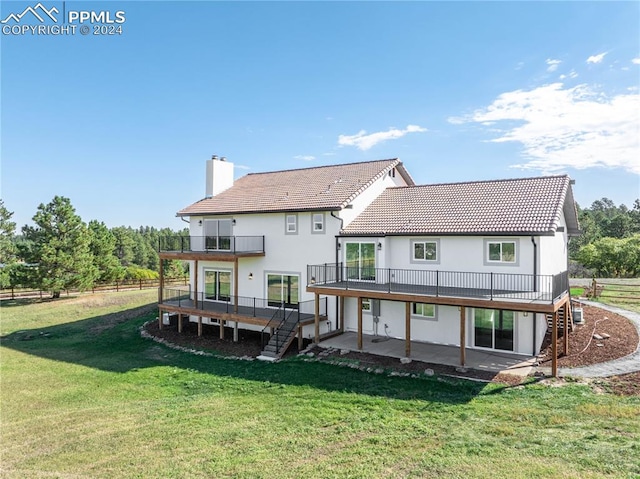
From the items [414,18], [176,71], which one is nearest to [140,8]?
[176,71]

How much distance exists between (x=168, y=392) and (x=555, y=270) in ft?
51.3

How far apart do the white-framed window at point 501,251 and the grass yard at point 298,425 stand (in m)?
4.80

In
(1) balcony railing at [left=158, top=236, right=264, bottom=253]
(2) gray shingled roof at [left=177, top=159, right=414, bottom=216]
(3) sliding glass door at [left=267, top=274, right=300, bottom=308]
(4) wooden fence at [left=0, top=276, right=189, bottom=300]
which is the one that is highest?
(2) gray shingled roof at [left=177, top=159, right=414, bottom=216]

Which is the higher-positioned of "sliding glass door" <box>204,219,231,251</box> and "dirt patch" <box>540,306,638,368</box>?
"sliding glass door" <box>204,219,231,251</box>

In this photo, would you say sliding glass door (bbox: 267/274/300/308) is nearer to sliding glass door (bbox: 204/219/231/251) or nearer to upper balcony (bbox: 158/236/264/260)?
upper balcony (bbox: 158/236/264/260)

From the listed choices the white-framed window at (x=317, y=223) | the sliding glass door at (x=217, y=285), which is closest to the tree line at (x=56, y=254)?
the sliding glass door at (x=217, y=285)

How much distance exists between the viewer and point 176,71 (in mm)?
Result: 19359

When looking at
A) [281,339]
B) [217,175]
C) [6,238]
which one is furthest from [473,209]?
[6,238]

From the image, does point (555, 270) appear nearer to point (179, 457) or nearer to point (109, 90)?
point (179, 457)

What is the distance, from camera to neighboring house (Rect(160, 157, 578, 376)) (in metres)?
14.0

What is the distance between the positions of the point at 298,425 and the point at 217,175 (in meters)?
18.1

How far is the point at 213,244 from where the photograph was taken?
20.9 meters

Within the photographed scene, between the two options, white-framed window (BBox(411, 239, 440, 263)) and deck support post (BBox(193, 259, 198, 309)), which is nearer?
white-framed window (BBox(411, 239, 440, 263))

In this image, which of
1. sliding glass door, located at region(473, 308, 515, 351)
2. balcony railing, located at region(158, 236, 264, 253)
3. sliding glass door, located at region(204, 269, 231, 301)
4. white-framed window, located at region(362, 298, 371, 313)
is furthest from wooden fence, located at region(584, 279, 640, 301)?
sliding glass door, located at region(204, 269, 231, 301)
